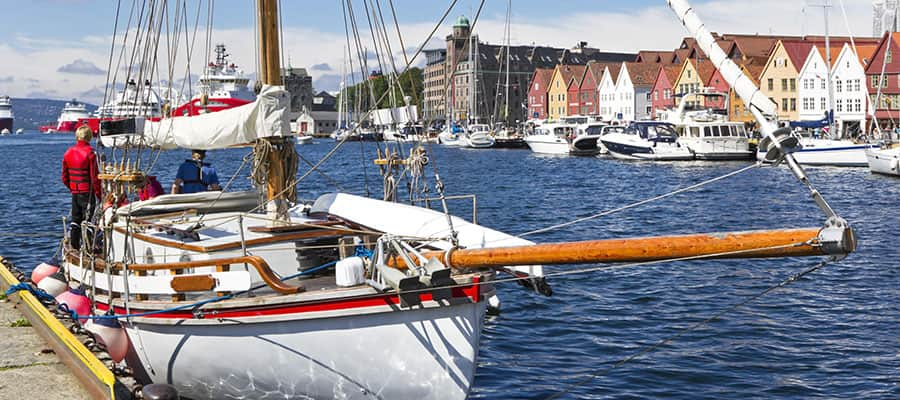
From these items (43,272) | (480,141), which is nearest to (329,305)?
(43,272)

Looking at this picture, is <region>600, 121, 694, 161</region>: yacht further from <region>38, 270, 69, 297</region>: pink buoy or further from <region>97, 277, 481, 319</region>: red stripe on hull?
<region>97, 277, 481, 319</region>: red stripe on hull

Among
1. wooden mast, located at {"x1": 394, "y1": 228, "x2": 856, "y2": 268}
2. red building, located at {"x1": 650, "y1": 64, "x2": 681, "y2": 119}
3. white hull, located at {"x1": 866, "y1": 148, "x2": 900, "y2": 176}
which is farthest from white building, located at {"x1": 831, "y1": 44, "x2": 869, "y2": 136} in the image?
wooden mast, located at {"x1": 394, "y1": 228, "x2": 856, "y2": 268}

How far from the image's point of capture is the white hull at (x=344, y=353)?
903 cm

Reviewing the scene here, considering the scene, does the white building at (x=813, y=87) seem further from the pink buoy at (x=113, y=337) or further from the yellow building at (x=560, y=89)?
the pink buoy at (x=113, y=337)

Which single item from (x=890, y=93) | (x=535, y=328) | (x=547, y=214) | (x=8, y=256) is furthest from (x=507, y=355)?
(x=890, y=93)

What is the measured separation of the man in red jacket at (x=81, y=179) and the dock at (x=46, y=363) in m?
1.64

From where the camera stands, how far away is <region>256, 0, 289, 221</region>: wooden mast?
1171 cm

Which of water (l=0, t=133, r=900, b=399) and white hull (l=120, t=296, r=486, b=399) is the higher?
white hull (l=120, t=296, r=486, b=399)

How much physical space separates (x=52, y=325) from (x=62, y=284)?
12.8ft

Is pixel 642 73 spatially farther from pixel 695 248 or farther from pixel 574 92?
pixel 695 248

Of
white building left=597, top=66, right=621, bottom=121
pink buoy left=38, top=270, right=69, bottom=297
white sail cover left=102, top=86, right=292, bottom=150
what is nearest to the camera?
white sail cover left=102, top=86, right=292, bottom=150

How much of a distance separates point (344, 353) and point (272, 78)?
4335mm

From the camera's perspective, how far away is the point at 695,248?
7.53m

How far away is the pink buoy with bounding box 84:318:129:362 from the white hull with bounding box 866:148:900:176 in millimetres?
45062
